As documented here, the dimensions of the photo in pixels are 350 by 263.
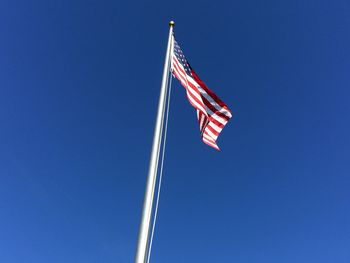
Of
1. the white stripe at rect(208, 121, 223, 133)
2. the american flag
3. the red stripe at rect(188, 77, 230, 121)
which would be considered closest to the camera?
the american flag

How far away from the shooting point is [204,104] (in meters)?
12.2

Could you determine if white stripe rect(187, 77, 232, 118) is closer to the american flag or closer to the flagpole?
the american flag

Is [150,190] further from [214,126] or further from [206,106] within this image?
[206,106]

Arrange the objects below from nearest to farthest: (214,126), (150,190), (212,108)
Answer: (150,190), (214,126), (212,108)

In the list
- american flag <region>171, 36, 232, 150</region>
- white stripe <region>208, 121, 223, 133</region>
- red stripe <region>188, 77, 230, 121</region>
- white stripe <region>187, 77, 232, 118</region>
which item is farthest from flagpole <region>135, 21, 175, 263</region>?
white stripe <region>208, 121, 223, 133</region>

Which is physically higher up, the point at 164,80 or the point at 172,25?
the point at 172,25

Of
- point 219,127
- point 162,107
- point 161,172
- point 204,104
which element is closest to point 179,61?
point 204,104

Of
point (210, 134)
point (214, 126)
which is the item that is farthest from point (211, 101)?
point (210, 134)

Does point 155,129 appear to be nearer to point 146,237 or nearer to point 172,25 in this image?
point 146,237

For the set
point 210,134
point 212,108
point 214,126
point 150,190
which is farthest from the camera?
point 212,108

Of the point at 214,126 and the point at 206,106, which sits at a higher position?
the point at 206,106

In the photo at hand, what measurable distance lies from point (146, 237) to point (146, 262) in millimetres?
853

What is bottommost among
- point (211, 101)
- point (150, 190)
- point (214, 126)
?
point (150, 190)

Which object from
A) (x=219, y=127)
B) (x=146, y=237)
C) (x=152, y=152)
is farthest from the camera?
(x=219, y=127)
